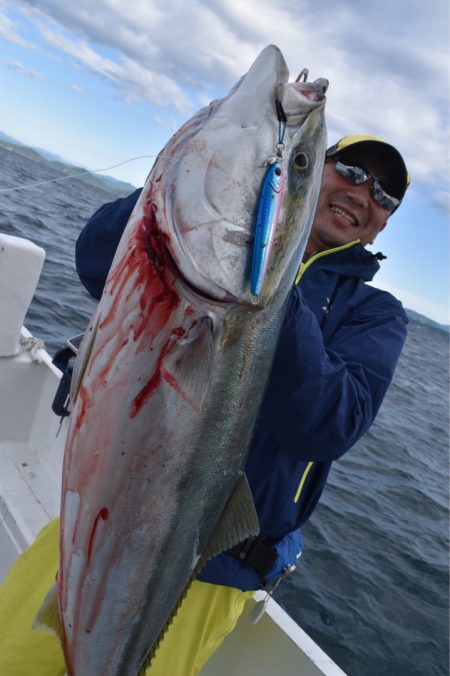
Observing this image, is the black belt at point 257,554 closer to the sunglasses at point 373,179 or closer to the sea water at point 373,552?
the sunglasses at point 373,179

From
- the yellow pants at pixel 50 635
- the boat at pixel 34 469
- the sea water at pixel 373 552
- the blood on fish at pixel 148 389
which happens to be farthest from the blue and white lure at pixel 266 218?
the sea water at pixel 373 552

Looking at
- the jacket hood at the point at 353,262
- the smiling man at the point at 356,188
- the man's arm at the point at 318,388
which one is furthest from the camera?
the smiling man at the point at 356,188

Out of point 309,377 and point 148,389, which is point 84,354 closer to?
point 148,389

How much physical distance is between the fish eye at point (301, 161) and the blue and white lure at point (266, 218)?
8 cm

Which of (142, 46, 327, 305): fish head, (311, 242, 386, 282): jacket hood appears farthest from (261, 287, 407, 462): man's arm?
(311, 242, 386, 282): jacket hood

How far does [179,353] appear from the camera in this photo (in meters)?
1.76

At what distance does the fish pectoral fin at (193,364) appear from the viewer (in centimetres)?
175

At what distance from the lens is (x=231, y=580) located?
252cm

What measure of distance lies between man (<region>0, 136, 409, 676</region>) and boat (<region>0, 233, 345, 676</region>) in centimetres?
74

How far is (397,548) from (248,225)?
9.20 meters

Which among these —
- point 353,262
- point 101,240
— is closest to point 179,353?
point 101,240

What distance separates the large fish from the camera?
1.72 meters

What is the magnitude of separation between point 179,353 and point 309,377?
1.71ft

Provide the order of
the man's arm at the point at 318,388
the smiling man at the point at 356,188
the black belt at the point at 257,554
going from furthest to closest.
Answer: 1. the smiling man at the point at 356,188
2. the black belt at the point at 257,554
3. the man's arm at the point at 318,388
